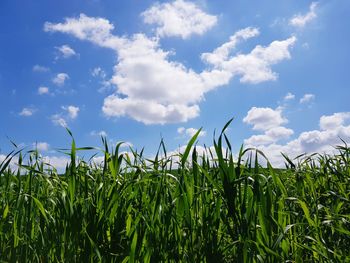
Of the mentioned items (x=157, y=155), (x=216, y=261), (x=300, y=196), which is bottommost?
(x=216, y=261)

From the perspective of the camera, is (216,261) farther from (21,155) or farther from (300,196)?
(21,155)

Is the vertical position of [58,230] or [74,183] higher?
[74,183]

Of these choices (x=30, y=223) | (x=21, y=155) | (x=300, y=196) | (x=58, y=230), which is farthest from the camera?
(x=21, y=155)

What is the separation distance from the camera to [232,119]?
223 centimetres

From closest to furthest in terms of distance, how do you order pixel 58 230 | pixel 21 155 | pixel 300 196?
1. pixel 58 230
2. pixel 300 196
3. pixel 21 155

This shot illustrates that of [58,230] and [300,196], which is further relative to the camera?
[300,196]

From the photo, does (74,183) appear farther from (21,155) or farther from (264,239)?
(264,239)

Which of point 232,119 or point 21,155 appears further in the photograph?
point 21,155

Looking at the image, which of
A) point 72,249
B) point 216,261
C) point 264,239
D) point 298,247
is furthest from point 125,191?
point 298,247

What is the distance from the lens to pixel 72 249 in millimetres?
2225

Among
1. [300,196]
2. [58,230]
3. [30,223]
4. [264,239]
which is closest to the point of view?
[264,239]

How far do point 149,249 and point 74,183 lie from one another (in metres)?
0.60

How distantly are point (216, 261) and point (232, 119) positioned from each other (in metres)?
0.76

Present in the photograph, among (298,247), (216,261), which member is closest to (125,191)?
(216,261)
